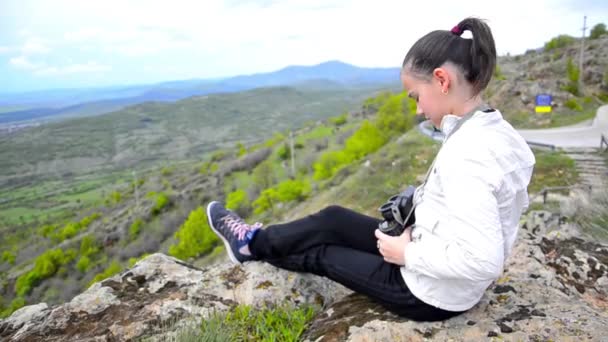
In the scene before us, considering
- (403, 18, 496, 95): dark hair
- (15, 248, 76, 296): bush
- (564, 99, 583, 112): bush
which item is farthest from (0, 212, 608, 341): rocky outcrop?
(15, 248, 76, 296): bush

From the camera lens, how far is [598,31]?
36.4 metres

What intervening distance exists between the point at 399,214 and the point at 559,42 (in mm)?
46356

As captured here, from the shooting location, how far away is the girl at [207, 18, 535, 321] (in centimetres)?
170

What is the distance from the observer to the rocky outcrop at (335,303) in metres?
2.27

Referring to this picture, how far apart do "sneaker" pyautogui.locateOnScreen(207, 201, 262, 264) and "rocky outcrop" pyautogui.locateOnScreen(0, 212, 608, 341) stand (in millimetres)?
125

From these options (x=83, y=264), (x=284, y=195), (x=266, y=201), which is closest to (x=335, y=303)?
(x=284, y=195)

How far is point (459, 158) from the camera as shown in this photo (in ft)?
5.78

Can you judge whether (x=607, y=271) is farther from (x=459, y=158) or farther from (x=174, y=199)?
(x=174, y=199)

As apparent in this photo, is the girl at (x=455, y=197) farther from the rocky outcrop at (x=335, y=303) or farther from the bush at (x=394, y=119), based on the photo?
the bush at (x=394, y=119)

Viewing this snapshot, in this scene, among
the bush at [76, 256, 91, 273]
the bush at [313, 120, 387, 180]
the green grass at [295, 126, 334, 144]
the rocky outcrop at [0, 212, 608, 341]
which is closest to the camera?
the rocky outcrop at [0, 212, 608, 341]

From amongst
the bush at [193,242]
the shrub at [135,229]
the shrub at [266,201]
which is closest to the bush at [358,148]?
the shrub at [266,201]

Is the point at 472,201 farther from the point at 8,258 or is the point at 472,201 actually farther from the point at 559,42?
the point at 8,258

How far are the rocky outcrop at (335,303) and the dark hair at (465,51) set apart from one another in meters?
1.44

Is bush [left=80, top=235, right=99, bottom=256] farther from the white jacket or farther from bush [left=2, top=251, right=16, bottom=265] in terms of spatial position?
the white jacket
